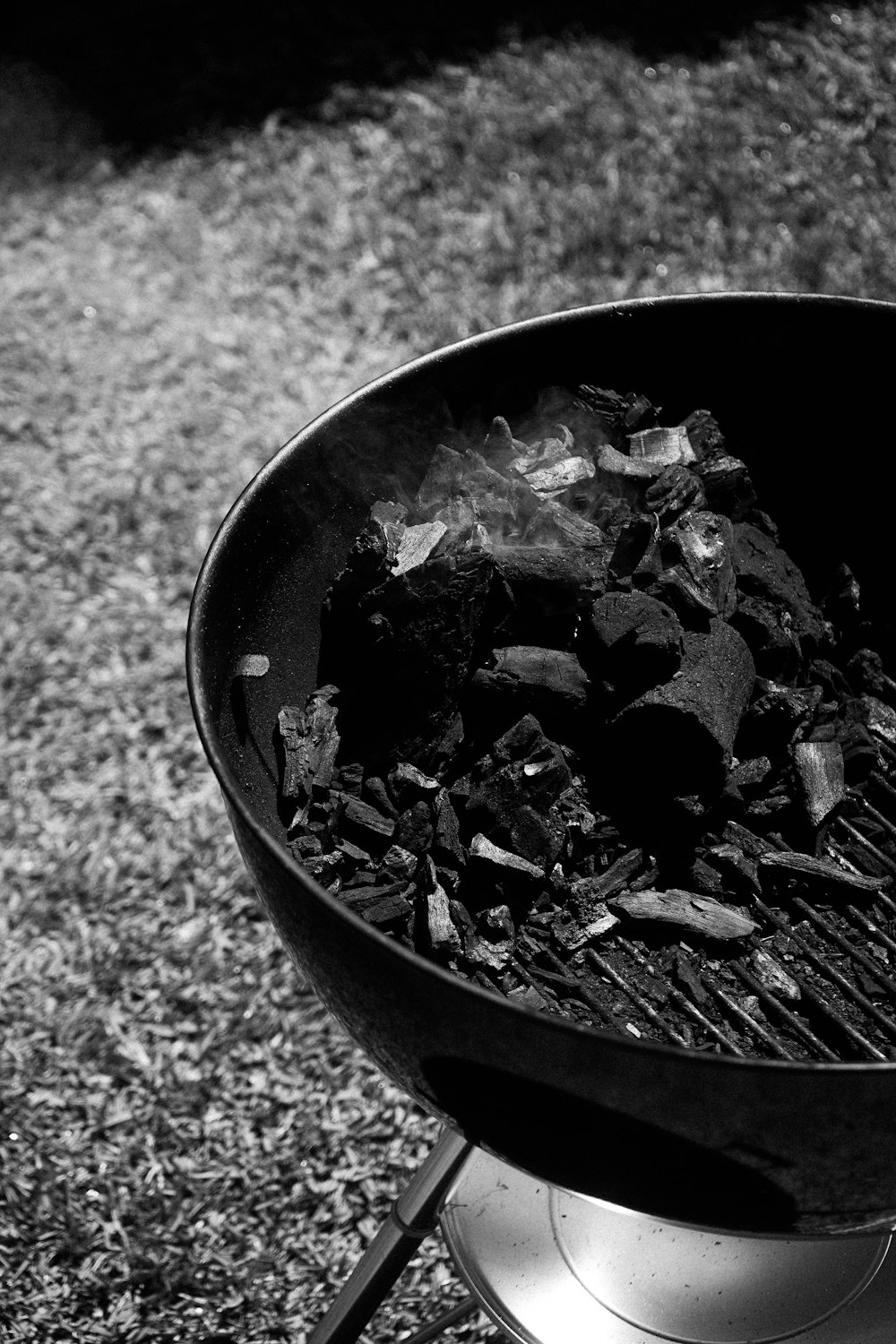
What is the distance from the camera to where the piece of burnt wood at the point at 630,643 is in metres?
1.47

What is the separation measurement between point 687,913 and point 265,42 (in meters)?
4.97

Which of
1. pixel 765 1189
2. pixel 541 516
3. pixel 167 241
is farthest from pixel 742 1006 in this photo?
pixel 167 241

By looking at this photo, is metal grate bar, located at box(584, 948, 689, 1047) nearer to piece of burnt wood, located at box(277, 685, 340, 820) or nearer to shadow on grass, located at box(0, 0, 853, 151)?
piece of burnt wood, located at box(277, 685, 340, 820)

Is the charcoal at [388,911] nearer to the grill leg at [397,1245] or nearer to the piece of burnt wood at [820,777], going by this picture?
the grill leg at [397,1245]

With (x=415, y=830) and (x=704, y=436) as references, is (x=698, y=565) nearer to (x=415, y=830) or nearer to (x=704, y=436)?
(x=704, y=436)

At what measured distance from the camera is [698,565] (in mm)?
1588

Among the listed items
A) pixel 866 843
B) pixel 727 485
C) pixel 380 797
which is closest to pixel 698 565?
pixel 727 485

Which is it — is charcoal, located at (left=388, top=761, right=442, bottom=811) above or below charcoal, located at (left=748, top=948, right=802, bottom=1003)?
below

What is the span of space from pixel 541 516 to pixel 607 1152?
2.82 ft

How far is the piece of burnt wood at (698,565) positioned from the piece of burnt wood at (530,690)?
0.17 metres

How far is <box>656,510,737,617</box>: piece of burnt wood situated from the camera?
5.12 ft

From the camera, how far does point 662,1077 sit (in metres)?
1.01

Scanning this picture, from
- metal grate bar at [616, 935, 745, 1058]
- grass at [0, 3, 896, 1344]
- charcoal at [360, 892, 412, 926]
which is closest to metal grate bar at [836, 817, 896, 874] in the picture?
metal grate bar at [616, 935, 745, 1058]

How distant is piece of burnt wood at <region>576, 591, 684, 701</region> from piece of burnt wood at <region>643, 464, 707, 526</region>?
19 centimetres
